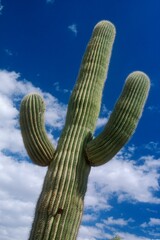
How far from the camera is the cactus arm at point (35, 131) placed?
20.6 ft

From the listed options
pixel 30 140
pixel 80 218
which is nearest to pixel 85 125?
pixel 30 140

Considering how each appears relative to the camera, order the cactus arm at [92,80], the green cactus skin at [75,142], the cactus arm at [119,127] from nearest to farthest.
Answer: the green cactus skin at [75,142] < the cactus arm at [119,127] < the cactus arm at [92,80]

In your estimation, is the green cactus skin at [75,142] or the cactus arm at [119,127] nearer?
the green cactus skin at [75,142]

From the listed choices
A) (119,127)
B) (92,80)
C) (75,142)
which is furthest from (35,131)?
(92,80)

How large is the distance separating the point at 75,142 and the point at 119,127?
68cm

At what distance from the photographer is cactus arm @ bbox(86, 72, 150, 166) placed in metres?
6.19

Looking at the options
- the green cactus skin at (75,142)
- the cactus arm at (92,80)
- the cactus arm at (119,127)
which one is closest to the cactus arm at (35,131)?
the green cactus skin at (75,142)

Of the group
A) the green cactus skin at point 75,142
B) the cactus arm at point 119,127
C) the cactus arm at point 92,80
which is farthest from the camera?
the cactus arm at point 92,80

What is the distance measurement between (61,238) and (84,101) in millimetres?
2143

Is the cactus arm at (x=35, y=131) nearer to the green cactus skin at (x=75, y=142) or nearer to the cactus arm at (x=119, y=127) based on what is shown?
the green cactus skin at (x=75, y=142)

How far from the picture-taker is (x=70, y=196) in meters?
5.84

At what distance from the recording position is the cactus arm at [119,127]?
6.19m

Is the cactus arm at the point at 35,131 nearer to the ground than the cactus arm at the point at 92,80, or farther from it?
nearer to the ground

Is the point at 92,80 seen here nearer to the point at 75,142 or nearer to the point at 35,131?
the point at 75,142
